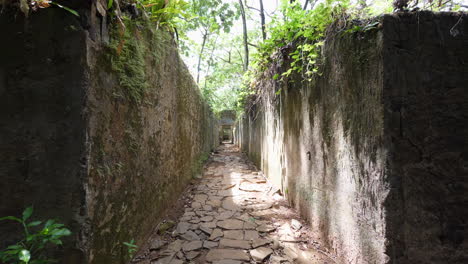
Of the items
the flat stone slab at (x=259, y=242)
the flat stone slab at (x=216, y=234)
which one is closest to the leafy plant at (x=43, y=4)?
the flat stone slab at (x=216, y=234)

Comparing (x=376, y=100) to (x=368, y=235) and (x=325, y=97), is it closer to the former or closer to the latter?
(x=325, y=97)

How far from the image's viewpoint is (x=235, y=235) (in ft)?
8.93

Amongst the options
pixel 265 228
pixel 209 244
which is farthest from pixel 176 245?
pixel 265 228

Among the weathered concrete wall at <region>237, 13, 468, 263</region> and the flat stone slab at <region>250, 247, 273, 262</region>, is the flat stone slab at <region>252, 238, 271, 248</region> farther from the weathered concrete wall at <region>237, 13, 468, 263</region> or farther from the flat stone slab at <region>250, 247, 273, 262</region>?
the weathered concrete wall at <region>237, 13, 468, 263</region>

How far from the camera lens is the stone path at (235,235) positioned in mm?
2229

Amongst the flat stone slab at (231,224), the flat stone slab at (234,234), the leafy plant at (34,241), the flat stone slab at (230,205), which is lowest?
the flat stone slab at (230,205)

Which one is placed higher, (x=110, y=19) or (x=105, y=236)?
(x=110, y=19)

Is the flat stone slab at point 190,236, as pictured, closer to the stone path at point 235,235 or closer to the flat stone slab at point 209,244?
the stone path at point 235,235

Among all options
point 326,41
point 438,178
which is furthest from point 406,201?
point 326,41

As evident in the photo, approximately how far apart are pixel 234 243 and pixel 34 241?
1.90m

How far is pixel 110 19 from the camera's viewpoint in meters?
1.75

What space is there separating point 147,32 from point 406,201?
3095 millimetres

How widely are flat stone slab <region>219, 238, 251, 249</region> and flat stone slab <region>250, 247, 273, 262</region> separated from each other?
12 cm

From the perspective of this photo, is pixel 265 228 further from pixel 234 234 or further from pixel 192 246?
pixel 192 246
